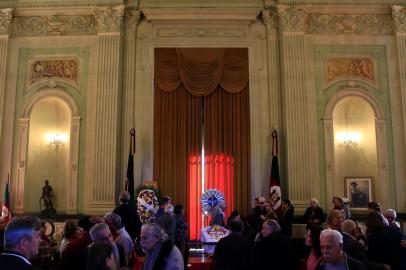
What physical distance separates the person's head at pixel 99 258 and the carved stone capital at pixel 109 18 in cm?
949

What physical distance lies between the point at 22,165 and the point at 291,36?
8.04 metres

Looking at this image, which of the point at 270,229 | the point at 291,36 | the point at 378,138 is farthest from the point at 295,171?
the point at 270,229

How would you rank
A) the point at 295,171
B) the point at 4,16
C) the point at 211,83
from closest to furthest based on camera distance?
the point at 295,171, the point at 4,16, the point at 211,83

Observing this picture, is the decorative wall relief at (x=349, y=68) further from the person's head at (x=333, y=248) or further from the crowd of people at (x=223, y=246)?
the person's head at (x=333, y=248)

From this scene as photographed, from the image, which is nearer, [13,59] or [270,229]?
[270,229]

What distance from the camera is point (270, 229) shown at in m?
5.04

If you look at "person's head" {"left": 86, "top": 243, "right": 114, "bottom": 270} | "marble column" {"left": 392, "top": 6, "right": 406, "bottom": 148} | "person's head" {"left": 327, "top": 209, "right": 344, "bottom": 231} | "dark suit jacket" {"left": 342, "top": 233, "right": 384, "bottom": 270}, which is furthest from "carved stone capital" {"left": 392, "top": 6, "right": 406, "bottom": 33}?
"person's head" {"left": 86, "top": 243, "right": 114, "bottom": 270}

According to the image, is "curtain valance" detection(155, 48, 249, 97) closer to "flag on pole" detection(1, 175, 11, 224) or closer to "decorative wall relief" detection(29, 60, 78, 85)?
"decorative wall relief" detection(29, 60, 78, 85)

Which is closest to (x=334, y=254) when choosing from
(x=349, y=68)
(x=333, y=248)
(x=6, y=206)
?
(x=333, y=248)

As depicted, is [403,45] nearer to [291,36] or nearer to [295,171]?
[291,36]

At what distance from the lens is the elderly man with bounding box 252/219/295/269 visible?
194 inches

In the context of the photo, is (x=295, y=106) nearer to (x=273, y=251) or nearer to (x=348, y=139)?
(x=348, y=139)

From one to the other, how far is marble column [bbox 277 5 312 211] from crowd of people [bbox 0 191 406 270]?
4383mm

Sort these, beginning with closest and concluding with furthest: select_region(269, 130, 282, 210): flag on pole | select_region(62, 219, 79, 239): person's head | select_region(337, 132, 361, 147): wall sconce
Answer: select_region(62, 219, 79, 239): person's head < select_region(269, 130, 282, 210): flag on pole < select_region(337, 132, 361, 147): wall sconce
